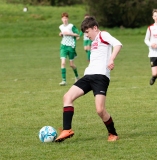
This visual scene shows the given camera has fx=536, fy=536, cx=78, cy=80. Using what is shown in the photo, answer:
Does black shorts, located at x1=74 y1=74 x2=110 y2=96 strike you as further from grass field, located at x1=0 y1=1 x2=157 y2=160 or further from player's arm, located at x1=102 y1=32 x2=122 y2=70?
grass field, located at x1=0 y1=1 x2=157 y2=160

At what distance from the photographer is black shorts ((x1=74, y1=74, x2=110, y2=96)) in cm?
755

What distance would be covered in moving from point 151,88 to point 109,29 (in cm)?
2764

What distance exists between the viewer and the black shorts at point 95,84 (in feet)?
24.8

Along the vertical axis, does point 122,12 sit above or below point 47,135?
below

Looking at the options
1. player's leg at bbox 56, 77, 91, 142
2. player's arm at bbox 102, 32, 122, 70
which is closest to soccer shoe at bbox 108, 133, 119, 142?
player's leg at bbox 56, 77, 91, 142

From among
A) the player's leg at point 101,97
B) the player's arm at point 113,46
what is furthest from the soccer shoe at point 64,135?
the player's arm at point 113,46

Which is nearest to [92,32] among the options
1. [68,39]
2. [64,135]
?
[64,135]

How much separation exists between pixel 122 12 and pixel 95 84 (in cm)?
3407

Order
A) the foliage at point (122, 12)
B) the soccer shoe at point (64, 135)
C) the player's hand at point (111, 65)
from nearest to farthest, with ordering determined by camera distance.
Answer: the player's hand at point (111, 65), the soccer shoe at point (64, 135), the foliage at point (122, 12)

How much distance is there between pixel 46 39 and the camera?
117 ft

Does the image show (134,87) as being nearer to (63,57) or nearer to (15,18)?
(63,57)

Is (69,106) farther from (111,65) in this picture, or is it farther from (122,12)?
(122,12)

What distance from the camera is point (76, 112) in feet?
33.7

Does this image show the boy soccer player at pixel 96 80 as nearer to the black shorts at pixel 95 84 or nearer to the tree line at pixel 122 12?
the black shorts at pixel 95 84
